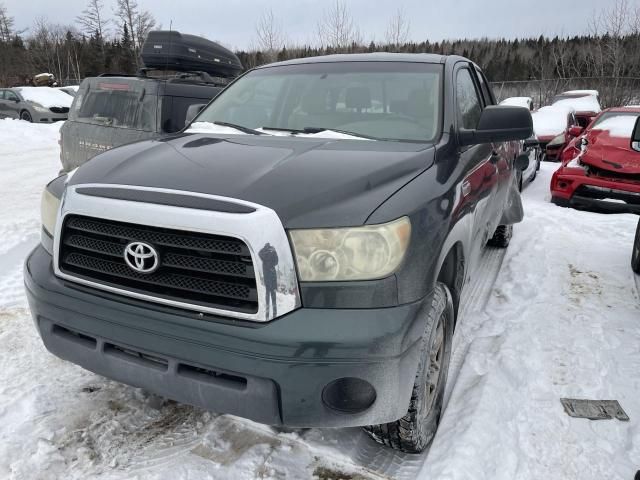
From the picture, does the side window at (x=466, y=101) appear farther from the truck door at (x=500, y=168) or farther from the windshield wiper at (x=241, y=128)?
the windshield wiper at (x=241, y=128)

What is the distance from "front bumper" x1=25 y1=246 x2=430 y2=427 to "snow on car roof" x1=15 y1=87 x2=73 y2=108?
19644 mm

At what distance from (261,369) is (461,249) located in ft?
4.32

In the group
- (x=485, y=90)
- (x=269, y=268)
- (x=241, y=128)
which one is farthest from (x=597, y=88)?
(x=269, y=268)

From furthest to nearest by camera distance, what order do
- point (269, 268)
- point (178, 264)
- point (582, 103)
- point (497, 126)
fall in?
point (582, 103) → point (497, 126) → point (178, 264) → point (269, 268)

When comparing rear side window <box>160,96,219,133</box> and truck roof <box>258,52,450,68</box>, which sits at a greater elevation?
truck roof <box>258,52,450,68</box>

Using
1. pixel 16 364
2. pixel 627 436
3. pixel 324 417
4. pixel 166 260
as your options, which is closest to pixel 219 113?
pixel 166 260

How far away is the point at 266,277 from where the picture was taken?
5.65ft

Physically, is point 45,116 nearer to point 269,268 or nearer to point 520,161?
point 520,161

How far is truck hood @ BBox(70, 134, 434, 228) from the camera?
1.83m

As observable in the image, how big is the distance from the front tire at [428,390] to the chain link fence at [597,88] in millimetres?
19709

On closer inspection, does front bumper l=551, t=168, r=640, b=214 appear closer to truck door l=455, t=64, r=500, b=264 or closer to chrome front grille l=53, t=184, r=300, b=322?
truck door l=455, t=64, r=500, b=264

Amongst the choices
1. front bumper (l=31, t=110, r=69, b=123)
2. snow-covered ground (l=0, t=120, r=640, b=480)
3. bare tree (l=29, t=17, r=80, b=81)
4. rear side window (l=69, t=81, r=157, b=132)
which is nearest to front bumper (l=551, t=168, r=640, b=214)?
snow-covered ground (l=0, t=120, r=640, b=480)

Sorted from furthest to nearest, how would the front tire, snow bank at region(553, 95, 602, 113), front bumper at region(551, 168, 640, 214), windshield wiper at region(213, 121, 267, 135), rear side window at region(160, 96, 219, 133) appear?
snow bank at region(553, 95, 602, 113) → front bumper at region(551, 168, 640, 214) → rear side window at region(160, 96, 219, 133) → windshield wiper at region(213, 121, 267, 135) → the front tire

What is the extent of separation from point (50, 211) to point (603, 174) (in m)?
7.10
